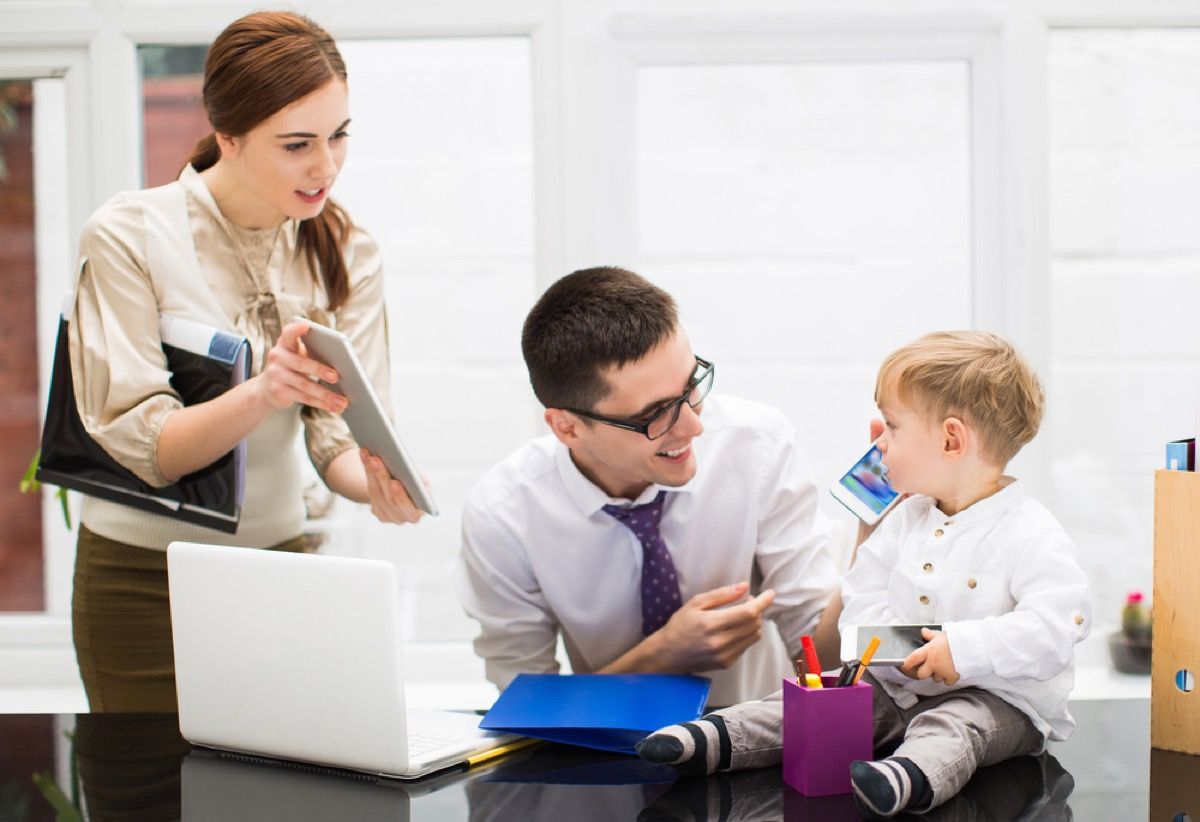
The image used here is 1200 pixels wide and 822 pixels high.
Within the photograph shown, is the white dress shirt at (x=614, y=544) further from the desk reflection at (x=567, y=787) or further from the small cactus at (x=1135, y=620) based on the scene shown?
the small cactus at (x=1135, y=620)

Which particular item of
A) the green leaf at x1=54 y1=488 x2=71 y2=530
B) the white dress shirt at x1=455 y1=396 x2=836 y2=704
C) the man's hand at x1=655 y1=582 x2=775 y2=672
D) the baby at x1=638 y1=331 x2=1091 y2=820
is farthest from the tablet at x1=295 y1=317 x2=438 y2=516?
the green leaf at x1=54 y1=488 x2=71 y2=530

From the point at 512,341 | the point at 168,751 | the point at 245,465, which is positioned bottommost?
the point at 168,751

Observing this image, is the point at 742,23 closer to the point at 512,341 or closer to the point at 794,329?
the point at 794,329

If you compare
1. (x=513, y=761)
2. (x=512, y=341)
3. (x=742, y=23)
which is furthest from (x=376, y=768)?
(x=742, y=23)

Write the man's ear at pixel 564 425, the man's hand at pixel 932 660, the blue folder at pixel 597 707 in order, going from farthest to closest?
the man's ear at pixel 564 425
the blue folder at pixel 597 707
the man's hand at pixel 932 660

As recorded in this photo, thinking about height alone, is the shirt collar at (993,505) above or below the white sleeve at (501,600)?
above

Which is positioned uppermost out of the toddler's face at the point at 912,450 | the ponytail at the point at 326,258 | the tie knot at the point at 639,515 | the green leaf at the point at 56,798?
the ponytail at the point at 326,258

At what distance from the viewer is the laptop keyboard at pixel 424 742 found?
1.35 meters

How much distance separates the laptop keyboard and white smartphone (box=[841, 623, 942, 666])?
0.44 metres

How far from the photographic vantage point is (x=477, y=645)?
6.59 ft

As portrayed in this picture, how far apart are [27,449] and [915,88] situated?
2399mm

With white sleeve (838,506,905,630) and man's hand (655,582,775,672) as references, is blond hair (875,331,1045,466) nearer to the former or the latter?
white sleeve (838,506,905,630)

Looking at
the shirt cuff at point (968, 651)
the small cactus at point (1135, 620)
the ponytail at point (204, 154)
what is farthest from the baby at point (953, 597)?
the small cactus at point (1135, 620)

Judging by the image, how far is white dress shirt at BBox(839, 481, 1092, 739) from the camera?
1.29 metres
